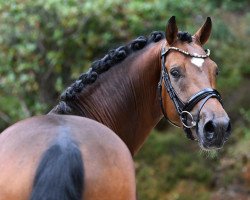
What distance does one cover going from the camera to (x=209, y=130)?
156 inches

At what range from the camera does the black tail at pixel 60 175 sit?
9.96 ft

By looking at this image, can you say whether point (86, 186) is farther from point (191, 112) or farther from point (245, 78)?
point (245, 78)

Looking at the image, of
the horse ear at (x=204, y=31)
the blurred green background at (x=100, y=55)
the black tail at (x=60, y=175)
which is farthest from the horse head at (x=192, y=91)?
the blurred green background at (x=100, y=55)

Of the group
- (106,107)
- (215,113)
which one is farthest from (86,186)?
(106,107)

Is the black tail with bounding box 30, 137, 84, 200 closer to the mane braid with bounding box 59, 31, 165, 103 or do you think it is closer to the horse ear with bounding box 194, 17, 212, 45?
the mane braid with bounding box 59, 31, 165, 103

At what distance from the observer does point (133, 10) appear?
31.8ft

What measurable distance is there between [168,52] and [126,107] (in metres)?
0.51

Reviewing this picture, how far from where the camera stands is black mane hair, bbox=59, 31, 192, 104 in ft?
14.4

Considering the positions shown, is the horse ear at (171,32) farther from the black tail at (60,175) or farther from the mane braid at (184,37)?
the black tail at (60,175)

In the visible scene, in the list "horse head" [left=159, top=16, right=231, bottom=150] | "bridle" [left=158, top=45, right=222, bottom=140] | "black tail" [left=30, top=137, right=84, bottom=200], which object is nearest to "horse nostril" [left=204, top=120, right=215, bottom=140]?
"horse head" [left=159, top=16, right=231, bottom=150]

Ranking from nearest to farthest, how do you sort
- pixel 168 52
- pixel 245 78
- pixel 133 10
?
pixel 168 52 < pixel 133 10 < pixel 245 78

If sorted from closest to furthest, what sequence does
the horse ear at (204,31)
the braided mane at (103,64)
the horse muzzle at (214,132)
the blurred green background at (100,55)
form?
the horse muzzle at (214,132) → the braided mane at (103,64) → the horse ear at (204,31) → the blurred green background at (100,55)

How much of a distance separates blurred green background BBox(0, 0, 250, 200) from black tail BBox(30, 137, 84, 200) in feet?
20.6

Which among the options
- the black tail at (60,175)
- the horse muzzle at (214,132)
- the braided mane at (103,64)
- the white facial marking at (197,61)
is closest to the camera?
the black tail at (60,175)
